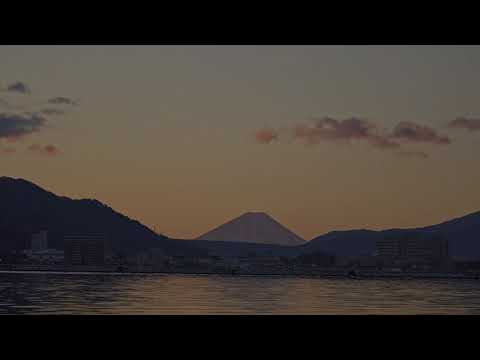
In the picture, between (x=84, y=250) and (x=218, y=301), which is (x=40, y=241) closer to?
(x=84, y=250)

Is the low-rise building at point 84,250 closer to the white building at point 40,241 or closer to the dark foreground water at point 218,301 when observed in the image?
the white building at point 40,241

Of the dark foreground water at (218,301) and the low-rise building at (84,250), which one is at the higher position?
the low-rise building at (84,250)

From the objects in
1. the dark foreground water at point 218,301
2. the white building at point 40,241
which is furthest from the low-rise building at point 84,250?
the dark foreground water at point 218,301

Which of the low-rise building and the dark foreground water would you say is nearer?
the dark foreground water

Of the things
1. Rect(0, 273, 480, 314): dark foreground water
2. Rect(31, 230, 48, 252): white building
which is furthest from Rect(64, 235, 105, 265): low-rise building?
Rect(0, 273, 480, 314): dark foreground water

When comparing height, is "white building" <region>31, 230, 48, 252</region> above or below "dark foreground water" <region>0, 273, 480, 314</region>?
above

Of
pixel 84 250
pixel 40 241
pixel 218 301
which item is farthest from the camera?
pixel 40 241

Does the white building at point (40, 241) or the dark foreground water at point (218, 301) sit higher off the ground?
the white building at point (40, 241)

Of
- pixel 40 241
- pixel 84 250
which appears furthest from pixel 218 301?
pixel 40 241

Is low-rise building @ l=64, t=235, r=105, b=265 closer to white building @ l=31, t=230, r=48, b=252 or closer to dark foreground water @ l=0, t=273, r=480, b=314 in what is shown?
white building @ l=31, t=230, r=48, b=252

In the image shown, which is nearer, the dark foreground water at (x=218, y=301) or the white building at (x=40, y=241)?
the dark foreground water at (x=218, y=301)

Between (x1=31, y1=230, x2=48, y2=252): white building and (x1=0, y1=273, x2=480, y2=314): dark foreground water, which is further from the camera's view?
(x1=31, y1=230, x2=48, y2=252): white building

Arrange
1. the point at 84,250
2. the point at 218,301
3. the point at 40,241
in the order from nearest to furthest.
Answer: the point at 218,301 → the point at 84,250 → the point at 40,241
